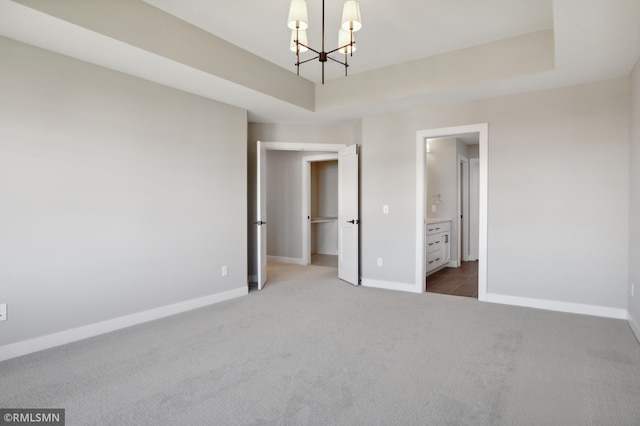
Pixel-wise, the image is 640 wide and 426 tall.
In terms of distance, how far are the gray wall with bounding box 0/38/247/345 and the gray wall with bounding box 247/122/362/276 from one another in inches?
36.8

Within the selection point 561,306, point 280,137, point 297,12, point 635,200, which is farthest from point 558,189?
point 280,137

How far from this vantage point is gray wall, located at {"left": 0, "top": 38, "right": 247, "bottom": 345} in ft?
8.86

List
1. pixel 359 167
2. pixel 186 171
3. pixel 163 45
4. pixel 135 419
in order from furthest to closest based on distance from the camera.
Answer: pixel 359 167, pixel 186 171, pixel 163 45, pixel 135 419

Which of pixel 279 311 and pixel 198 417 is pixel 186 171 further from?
pixel 198 417

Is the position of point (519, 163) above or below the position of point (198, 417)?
above

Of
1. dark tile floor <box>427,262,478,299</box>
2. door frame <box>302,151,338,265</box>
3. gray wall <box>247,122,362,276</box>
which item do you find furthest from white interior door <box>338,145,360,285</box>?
door frame <box>302,151,338,265</box>

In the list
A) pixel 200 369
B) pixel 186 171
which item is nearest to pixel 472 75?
pixel 186 171

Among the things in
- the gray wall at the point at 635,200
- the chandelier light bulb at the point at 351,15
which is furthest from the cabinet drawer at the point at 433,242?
the chandelier light bulb at the point at 351,15

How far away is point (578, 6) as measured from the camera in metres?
2.20

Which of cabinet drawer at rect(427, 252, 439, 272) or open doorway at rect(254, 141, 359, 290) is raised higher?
open doorway at rect(254, 141, 359, 290)

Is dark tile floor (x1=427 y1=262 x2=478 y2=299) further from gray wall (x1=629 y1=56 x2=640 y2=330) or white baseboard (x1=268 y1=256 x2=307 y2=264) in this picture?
white baseboard (x1=268 y1=256 x2=307 y2=264)

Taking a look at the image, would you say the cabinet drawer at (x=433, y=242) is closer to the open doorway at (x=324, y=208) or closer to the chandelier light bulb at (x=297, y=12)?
the open doorway at (x=324, y=208)

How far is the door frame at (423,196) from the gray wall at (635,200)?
1.28m

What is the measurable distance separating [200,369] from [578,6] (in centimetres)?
343
